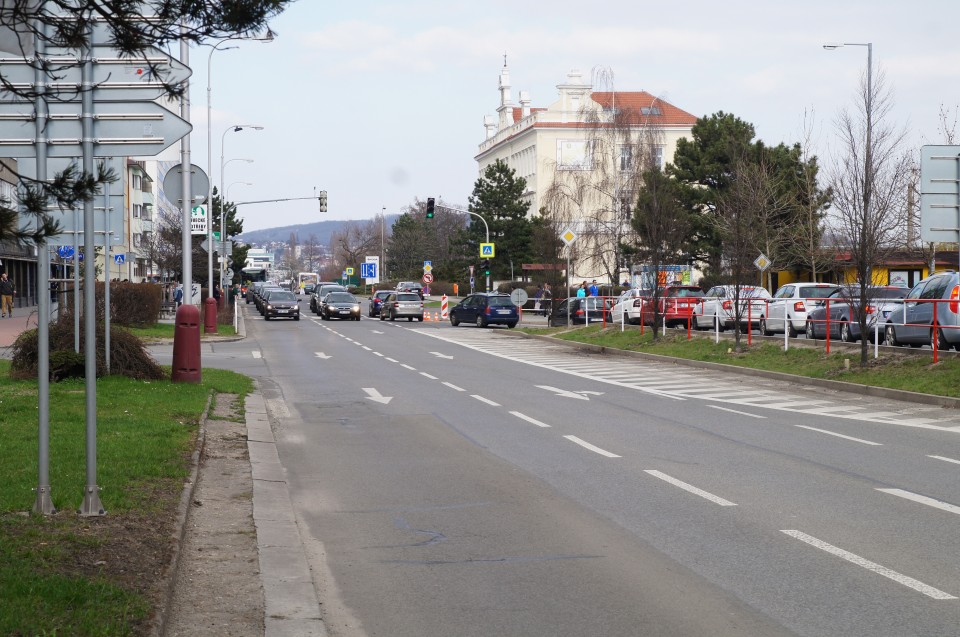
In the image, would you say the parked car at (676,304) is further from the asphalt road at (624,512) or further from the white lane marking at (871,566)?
the white lane marking at (871,566)

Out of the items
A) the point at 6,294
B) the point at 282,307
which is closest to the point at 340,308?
the point at 282,307

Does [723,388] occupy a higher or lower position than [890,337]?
lower

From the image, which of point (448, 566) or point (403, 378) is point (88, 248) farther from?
point (403, 378)

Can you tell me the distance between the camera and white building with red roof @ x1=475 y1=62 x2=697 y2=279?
66750mm

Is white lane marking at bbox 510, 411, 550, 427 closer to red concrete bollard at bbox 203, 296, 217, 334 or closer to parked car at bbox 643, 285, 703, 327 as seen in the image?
parked car at bbox 643, 285, 703, 327

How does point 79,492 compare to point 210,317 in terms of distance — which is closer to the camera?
point 79,492

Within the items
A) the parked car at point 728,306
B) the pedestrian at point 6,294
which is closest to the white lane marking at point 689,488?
the parked car at point 728,306

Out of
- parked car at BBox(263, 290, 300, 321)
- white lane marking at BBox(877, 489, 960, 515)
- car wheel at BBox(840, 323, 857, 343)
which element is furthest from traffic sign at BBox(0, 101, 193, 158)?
parked car at BBox(263, 290, 300, 321)

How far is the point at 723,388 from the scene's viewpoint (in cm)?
2162

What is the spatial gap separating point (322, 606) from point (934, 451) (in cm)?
856

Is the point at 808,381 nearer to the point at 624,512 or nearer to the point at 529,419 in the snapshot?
the point at 529,419

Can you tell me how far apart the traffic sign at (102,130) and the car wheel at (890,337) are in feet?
62.4

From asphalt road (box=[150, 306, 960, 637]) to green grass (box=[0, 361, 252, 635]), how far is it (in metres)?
1.13

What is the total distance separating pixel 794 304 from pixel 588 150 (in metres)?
38.3
